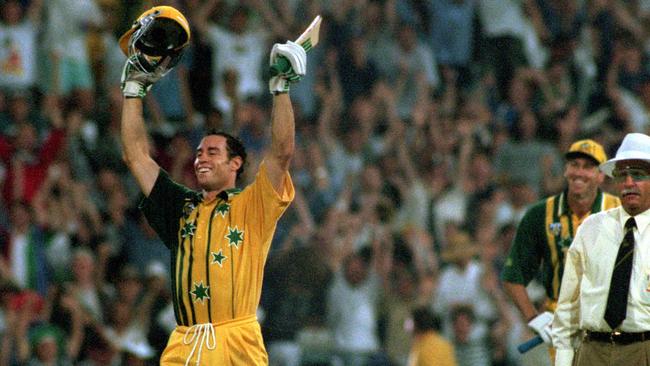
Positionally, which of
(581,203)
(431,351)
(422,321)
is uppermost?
(581,203)

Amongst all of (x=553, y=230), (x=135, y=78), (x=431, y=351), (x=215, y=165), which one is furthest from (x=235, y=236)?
(x=431, y=351)

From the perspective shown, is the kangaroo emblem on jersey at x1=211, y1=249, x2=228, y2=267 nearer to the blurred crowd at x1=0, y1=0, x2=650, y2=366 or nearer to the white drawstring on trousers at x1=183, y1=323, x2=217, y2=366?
the white drawstring on trousers at x1=183, y1=323, x2=217, y2=366

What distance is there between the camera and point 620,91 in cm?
1566

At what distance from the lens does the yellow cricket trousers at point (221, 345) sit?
7238 millimetres

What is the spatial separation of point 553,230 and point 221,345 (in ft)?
8.02

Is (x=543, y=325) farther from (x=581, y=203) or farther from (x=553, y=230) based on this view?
(x=581, y=203)

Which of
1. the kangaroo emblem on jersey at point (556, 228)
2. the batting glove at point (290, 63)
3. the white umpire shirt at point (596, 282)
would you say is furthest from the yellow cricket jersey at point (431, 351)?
the batting glove at point (290, 63)

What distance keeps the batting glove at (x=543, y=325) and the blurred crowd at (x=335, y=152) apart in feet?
6.62

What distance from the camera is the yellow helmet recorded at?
7621 mm

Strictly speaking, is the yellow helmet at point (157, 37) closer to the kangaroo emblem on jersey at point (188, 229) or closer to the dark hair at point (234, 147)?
the dark hair at point (234, 147)

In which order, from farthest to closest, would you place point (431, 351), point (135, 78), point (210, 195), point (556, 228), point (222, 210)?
1. point (431, 351)
2. point (556, 228)
3. point (135, 78)
4. point (210, 195)
5. point (222, 210)

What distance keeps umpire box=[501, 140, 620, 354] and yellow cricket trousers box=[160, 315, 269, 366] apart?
1971mm

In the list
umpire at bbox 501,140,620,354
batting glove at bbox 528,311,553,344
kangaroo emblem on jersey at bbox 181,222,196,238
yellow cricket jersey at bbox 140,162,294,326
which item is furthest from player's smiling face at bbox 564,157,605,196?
kangaroo emblem on jersey at bbox 181,222,196,238

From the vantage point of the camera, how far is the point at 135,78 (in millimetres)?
7723
